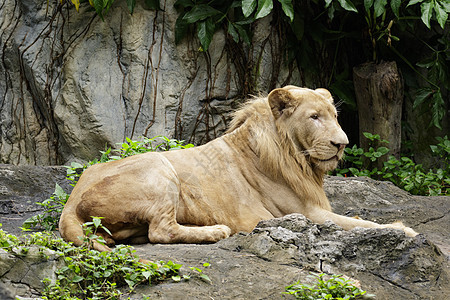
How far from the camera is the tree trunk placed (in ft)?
25.5

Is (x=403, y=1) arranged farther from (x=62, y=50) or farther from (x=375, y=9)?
(x=62, y=50)

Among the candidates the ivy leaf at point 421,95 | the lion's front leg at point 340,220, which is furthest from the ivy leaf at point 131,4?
the lion's front leg at point 340,220

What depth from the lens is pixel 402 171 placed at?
7.94 metres

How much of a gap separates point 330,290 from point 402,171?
5.00m

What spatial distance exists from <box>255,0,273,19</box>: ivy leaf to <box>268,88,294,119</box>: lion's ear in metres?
2.28

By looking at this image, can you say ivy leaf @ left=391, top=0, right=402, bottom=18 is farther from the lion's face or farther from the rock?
the rock

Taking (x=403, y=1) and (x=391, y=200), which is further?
(x=403, y=1)

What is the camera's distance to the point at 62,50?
7770 mm

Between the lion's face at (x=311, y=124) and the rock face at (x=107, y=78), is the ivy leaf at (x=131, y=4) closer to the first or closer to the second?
the rock face at (x=107, y=78)

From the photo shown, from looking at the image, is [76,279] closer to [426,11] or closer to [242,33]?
[242,33]

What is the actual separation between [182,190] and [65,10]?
4.05 metres

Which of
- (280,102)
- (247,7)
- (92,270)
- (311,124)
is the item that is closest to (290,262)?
(92,270)

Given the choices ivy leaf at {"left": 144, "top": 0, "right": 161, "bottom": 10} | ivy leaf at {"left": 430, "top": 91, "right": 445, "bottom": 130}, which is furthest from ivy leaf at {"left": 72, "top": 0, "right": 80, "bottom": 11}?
ivy leaf at {"left": 430, "top": 91, "right": 445, "bottom": 130}

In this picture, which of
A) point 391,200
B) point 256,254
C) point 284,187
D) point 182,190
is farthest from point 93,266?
point 391,200
